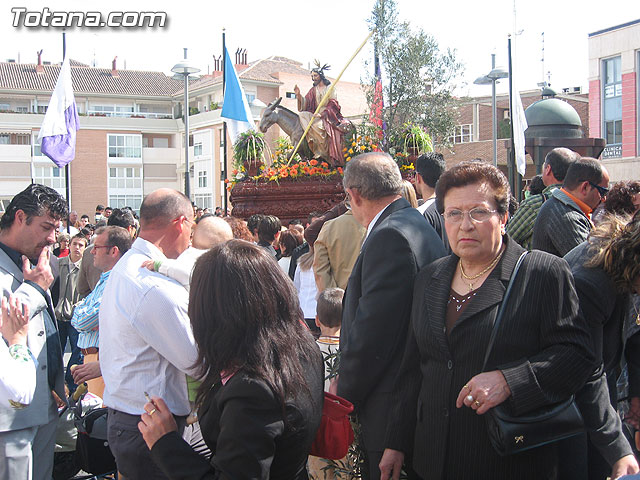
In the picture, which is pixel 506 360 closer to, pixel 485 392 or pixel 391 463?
pixel 485 392

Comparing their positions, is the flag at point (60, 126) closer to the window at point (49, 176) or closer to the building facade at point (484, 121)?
the building facade at point (484, 121)

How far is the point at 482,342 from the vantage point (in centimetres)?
268

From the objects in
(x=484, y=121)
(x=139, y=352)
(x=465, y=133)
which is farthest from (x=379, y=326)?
(x=465, y=133)

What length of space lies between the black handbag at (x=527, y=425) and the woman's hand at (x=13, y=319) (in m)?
2.39

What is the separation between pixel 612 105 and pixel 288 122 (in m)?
27.7

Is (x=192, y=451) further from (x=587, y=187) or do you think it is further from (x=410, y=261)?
(x=587, y=187)

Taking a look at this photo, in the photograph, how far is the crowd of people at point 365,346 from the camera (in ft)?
7.67

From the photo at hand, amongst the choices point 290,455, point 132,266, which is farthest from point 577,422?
point 132,266

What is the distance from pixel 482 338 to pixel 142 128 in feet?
191

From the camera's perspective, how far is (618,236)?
9.82ft

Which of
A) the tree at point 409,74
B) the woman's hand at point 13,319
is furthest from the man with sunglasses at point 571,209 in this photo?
the tree at point 409,74

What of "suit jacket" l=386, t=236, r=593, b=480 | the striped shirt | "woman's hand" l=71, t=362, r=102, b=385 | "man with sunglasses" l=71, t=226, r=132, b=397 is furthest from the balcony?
"suit jacket" l=386, t=236, r=593, b=480

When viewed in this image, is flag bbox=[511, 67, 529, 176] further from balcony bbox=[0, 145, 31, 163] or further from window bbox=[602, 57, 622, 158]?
balcony bbox=[0, 145, 31, 163]

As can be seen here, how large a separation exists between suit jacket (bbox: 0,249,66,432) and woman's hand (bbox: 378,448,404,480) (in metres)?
1.90
